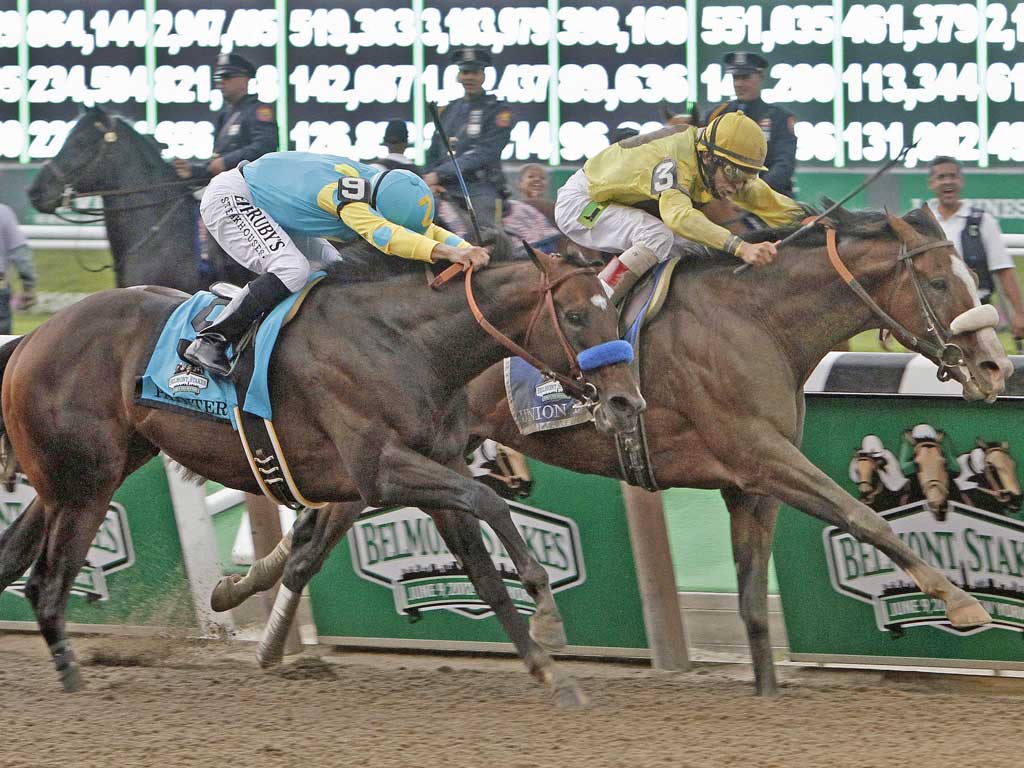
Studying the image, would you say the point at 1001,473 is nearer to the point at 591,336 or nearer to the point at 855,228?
the point at 855,228

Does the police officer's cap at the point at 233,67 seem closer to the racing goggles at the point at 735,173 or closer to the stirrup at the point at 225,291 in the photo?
the stirrup at the point at 225,291

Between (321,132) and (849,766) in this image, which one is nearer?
(849,766)

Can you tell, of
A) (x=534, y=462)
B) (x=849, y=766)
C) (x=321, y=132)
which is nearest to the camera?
(x=849, y=766)

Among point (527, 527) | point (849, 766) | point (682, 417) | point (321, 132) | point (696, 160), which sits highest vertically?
point (321, 132)

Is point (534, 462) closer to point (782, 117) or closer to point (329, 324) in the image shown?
point (329, 324)

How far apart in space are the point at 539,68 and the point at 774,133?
12.1 feet

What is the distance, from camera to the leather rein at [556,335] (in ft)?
15.0

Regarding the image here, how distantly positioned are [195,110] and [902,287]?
740cm

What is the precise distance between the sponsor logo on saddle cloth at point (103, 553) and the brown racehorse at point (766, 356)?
1.81 metres

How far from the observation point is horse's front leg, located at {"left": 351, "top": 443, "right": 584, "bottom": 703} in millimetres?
4637

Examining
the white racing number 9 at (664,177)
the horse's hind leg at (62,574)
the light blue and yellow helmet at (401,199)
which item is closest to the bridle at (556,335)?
the light blue and yellow helmet at (401,199)

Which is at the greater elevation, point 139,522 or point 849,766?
point 139,522

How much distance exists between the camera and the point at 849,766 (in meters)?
4.08

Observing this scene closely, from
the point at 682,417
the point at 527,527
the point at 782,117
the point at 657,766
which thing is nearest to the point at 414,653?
the point at 527,527
